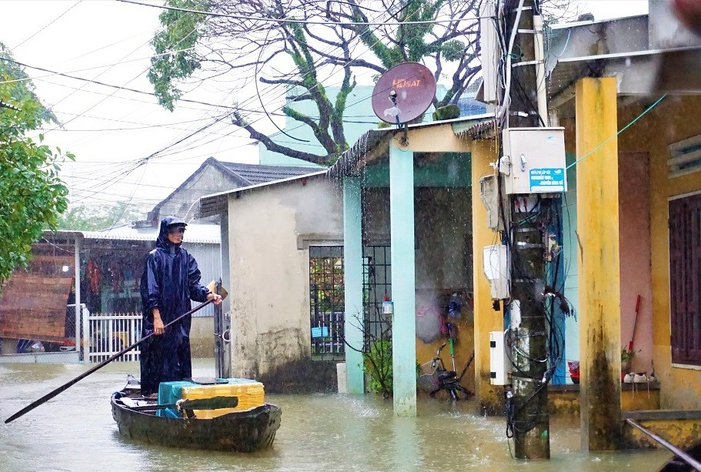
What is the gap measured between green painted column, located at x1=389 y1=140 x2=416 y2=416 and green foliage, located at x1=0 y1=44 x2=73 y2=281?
13.4ft

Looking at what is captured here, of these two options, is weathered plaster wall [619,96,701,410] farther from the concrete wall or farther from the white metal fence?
the white metal fence

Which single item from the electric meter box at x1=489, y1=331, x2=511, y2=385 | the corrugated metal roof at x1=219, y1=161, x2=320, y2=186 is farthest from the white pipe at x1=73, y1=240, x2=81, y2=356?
the electric meter box at x1=489, y1=331, x2=511, y2=385

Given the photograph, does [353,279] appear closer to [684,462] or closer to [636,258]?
[636,258]

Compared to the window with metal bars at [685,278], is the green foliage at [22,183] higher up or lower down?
higher up

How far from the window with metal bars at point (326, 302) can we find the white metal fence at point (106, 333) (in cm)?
828

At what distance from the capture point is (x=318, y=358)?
17.0 meters

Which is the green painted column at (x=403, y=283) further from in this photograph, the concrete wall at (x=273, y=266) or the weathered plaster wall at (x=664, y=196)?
the concrete wall at (x=273, y=266)

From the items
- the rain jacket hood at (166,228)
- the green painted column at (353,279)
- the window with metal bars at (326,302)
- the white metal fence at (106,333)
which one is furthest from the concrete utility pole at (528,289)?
the white metal fence at (106,333)

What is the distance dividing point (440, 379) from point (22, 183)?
263 inches

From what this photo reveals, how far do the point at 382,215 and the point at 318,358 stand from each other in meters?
2.67

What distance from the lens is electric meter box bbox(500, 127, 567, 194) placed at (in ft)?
29.2

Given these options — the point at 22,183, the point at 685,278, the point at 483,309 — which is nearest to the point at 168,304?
the point at 22,183

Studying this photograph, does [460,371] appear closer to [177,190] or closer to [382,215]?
[382,215]

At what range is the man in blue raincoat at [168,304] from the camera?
40.0 ft
